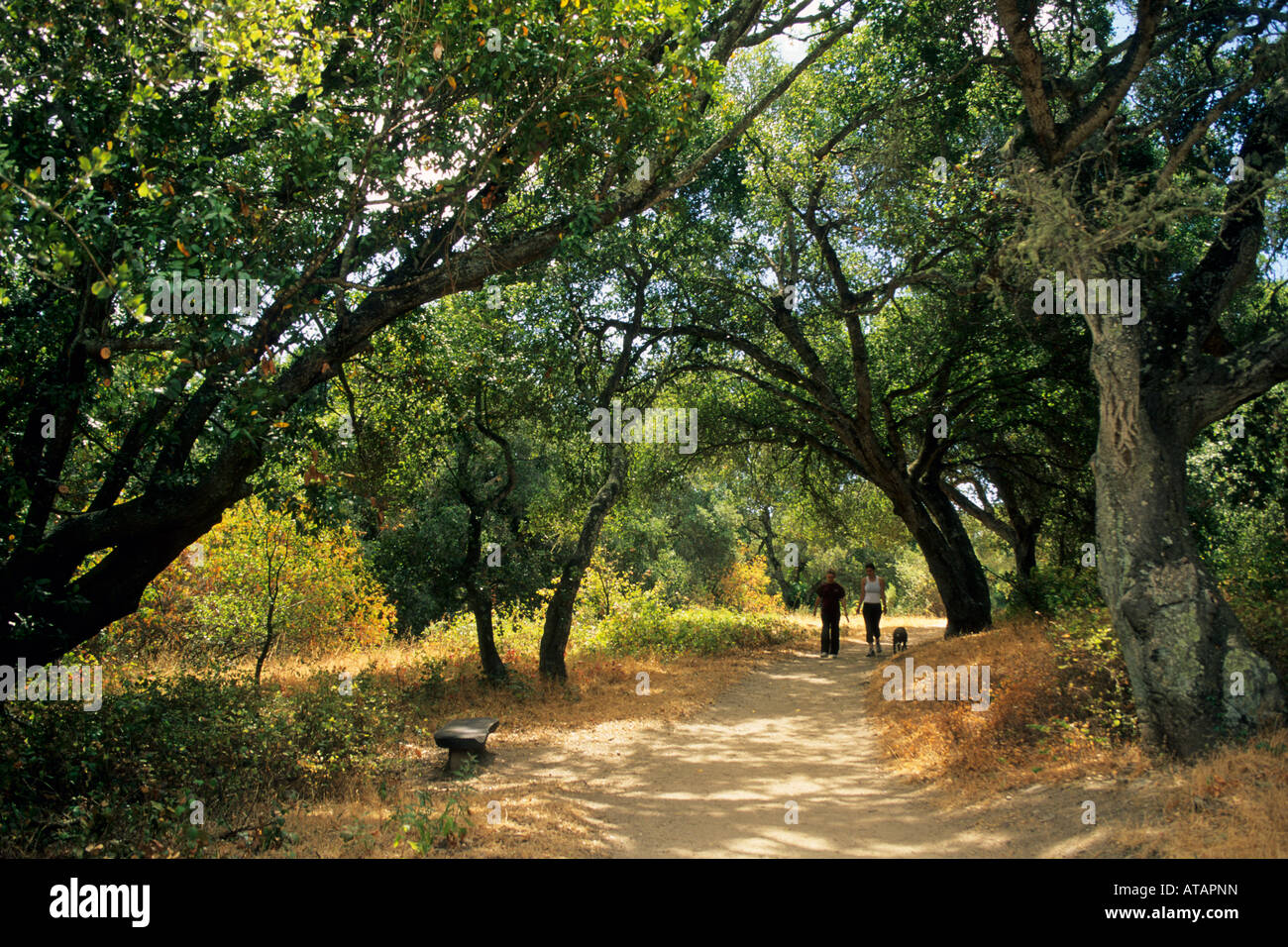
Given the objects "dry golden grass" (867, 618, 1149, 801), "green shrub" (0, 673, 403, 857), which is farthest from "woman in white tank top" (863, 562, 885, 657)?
"green shrub" (0, 673, 403, 857)

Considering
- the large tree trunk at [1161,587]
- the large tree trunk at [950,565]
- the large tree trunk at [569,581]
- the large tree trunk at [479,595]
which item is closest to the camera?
the large tree trunk at [1161,587]

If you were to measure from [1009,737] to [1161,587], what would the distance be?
2294 mm

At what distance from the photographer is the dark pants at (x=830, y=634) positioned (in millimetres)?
19250

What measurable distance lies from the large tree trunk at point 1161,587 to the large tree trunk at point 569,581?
7.91m

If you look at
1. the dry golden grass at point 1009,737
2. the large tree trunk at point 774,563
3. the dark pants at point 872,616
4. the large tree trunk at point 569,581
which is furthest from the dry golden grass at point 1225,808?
→ the large tree trunk at point 774,563

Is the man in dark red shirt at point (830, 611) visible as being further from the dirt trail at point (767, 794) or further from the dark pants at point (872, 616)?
the dirt trail at point (767, 794)

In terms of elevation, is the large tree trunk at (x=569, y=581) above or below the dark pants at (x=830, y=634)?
above

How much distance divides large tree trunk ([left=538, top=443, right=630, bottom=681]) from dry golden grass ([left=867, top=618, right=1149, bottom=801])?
5.34m

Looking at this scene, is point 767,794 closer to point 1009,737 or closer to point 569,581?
point 1009,737

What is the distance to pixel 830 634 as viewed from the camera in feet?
64.1

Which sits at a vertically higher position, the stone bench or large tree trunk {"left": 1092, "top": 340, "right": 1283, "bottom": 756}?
large tree trunk {"left": 1092, "top": 340, "right": 1283, "bottom": 756}

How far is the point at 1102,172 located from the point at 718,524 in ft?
92.5

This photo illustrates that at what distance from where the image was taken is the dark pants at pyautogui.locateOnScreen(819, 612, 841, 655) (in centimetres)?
1925

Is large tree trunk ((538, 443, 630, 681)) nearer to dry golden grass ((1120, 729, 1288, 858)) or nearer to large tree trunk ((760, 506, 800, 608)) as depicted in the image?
dry golden grass ((1120, 729, 1288, 858))
